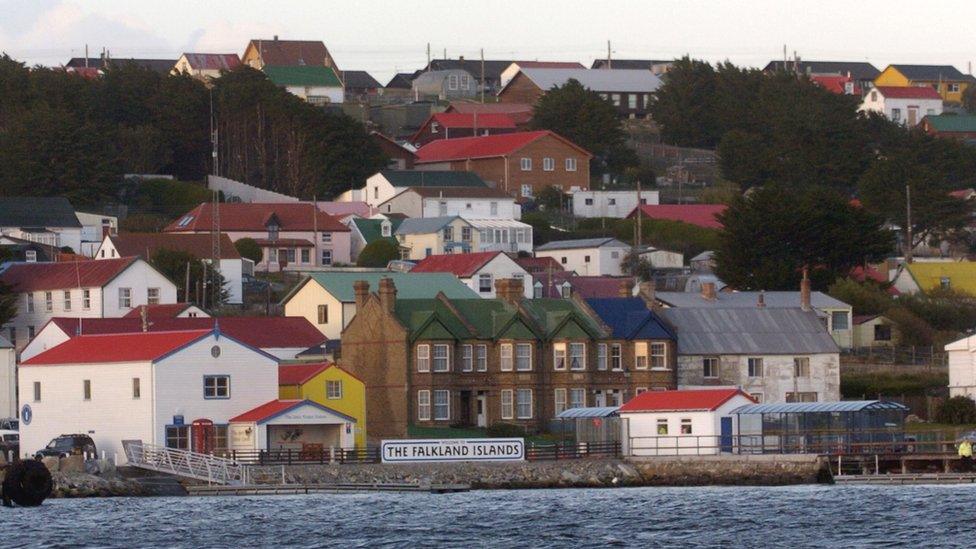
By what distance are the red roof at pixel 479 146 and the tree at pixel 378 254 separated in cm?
2625

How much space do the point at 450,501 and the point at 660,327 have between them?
23621 mm

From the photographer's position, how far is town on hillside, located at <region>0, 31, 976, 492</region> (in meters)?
82.3

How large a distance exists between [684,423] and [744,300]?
23752 millimetres

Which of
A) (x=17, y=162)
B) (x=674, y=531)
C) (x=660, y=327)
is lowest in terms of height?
(x=674, y=531)

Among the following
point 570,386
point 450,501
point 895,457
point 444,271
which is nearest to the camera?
point 450,501

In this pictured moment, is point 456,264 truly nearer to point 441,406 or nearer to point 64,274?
point 64,274

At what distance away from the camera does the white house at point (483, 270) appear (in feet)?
379

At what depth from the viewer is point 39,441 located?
272 ft

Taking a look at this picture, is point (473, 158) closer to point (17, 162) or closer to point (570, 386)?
point (17, 162)

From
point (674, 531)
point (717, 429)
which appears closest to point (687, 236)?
point (717, 429)

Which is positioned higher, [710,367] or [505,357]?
[505,357]

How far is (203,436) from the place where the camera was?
8125cm

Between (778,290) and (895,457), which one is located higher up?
(778,290)

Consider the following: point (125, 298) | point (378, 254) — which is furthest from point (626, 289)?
point (378, 254)
